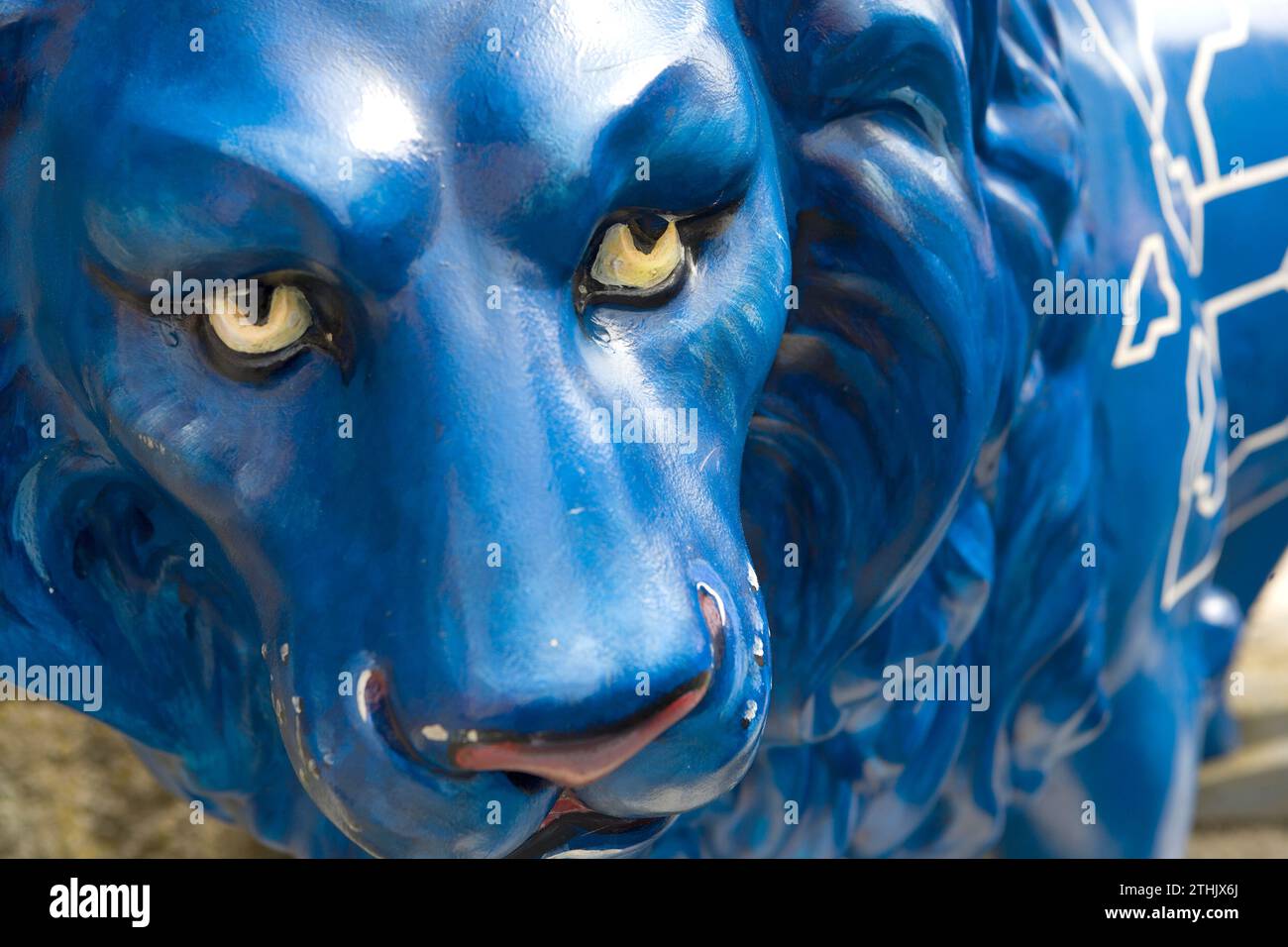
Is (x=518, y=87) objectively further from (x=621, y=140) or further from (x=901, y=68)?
(x=901, y=68)

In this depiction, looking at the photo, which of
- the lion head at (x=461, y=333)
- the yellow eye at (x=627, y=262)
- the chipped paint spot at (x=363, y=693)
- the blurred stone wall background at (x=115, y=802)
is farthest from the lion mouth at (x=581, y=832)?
the blurred stone wall background at (x=115, y=802)

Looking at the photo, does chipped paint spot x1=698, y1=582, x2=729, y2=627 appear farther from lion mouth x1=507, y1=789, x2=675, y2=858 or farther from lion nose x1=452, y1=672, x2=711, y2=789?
lion mouth x1=507, y1=789, x2=675, y2=858

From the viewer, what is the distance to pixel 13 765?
2572 mm

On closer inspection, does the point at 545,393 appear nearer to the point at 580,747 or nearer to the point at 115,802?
the point at 580,747

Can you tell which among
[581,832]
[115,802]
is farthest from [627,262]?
[115,802]

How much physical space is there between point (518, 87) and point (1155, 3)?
3.35 ft

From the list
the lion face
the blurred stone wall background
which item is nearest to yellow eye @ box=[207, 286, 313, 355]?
the lion face

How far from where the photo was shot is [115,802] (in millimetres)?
2578

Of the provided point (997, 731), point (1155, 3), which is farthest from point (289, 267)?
point (1155, 3)

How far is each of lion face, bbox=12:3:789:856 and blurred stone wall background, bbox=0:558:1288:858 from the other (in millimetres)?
1641

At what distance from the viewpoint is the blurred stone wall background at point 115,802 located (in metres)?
2.55

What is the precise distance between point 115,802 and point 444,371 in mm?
1844

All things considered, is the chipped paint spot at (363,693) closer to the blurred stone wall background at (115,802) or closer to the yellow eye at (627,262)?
the yellow eye at (627,262)

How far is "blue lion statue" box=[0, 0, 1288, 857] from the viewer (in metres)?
0.95
